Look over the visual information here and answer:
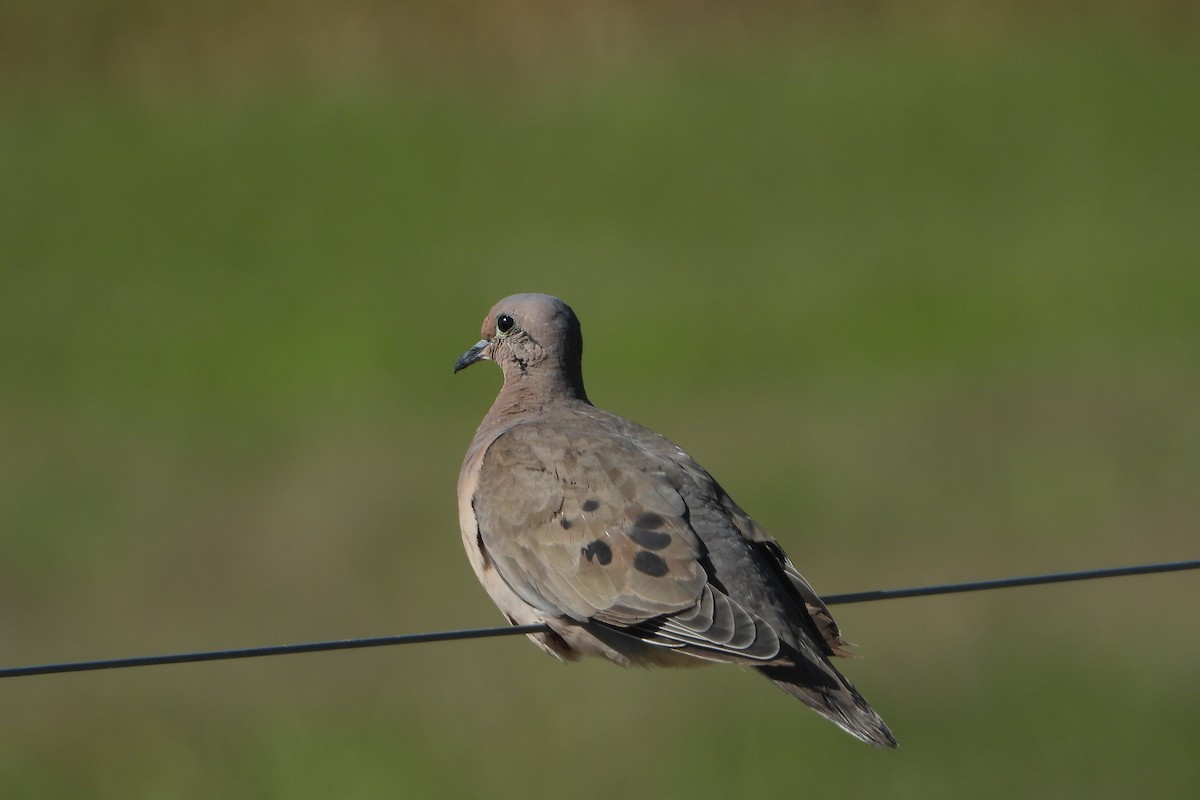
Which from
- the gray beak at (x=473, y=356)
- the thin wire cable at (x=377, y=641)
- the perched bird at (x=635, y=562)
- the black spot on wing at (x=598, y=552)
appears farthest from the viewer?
the gray beak at (x=473, y=356)

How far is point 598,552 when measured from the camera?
5.85 metres

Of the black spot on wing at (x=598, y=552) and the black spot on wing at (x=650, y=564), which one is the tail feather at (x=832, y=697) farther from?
the black spot on wing at (x=598, y=552)

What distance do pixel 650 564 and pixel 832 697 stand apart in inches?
26.0

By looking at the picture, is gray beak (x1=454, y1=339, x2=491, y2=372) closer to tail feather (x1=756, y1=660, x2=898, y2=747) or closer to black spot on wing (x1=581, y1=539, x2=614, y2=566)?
black spot on wing (x1=581, y1=539, x2=614, y2=566)

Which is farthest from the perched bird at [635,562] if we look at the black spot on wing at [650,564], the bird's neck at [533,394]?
the bird's neck at [533,394]

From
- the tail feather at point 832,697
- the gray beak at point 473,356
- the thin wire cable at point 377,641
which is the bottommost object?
the tail feather at point 832,697

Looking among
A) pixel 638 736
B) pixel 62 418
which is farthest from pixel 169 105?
pixel 638 736

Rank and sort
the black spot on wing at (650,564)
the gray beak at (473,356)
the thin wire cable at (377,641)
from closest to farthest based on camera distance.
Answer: the thin wire cable at (377,641) → the black spot on wing at (650,564) → the gray beak at (473,356)

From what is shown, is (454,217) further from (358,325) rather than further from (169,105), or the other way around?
(169,105)

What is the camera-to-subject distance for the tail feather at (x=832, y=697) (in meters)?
5.37

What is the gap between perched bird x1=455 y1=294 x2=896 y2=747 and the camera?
18.2 ft

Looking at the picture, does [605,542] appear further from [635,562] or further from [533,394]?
[533,394]

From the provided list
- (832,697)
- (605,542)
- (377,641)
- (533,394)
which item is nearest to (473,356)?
(533,394)

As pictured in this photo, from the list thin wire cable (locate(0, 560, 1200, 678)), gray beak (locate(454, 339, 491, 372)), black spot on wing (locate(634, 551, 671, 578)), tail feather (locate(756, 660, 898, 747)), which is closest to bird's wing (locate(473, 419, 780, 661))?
black spot on wing (locate(634, 551, 671, 578))
